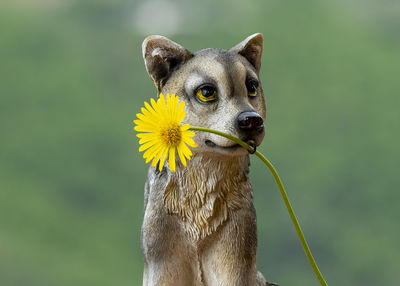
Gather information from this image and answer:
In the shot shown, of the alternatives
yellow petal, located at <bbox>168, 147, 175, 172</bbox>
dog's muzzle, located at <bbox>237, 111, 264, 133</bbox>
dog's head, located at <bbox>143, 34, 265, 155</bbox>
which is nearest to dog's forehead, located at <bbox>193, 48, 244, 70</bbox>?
dog's head, located at <bbox>143, 34, 265, 155</bbox>

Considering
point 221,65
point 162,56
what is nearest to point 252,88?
point 221,65

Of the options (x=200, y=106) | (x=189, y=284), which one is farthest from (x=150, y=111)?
(x=189, y=284)

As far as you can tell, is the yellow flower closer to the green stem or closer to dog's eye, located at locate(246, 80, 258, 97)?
the green stem

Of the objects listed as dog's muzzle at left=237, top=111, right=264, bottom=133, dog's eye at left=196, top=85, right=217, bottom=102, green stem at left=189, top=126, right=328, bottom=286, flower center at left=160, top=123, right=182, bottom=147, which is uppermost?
dog's eye at left=196, top=85, right=217, bottom=102

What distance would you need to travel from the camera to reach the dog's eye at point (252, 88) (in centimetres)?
138

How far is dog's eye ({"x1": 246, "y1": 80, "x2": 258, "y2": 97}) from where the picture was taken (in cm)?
138

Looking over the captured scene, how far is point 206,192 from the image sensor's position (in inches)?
55.1

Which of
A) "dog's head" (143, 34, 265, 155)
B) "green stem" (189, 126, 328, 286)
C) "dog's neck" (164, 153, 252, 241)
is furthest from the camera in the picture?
"dog's neck" (164, 153, 252, 241)

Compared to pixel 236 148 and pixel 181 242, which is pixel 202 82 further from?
pixel 181 242

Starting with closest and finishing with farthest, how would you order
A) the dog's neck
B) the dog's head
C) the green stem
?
the green stem
the dog's head
the dog's neck

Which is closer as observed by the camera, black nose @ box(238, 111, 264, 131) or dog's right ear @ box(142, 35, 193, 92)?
black nose @ box(238, 111, 264, 131)

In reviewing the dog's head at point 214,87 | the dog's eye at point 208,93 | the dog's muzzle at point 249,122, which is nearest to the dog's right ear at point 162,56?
the dog's head at point 214,87

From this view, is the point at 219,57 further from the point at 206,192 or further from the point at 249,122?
the point at 206,192

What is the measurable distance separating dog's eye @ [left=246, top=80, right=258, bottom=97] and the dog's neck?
0.49ft
